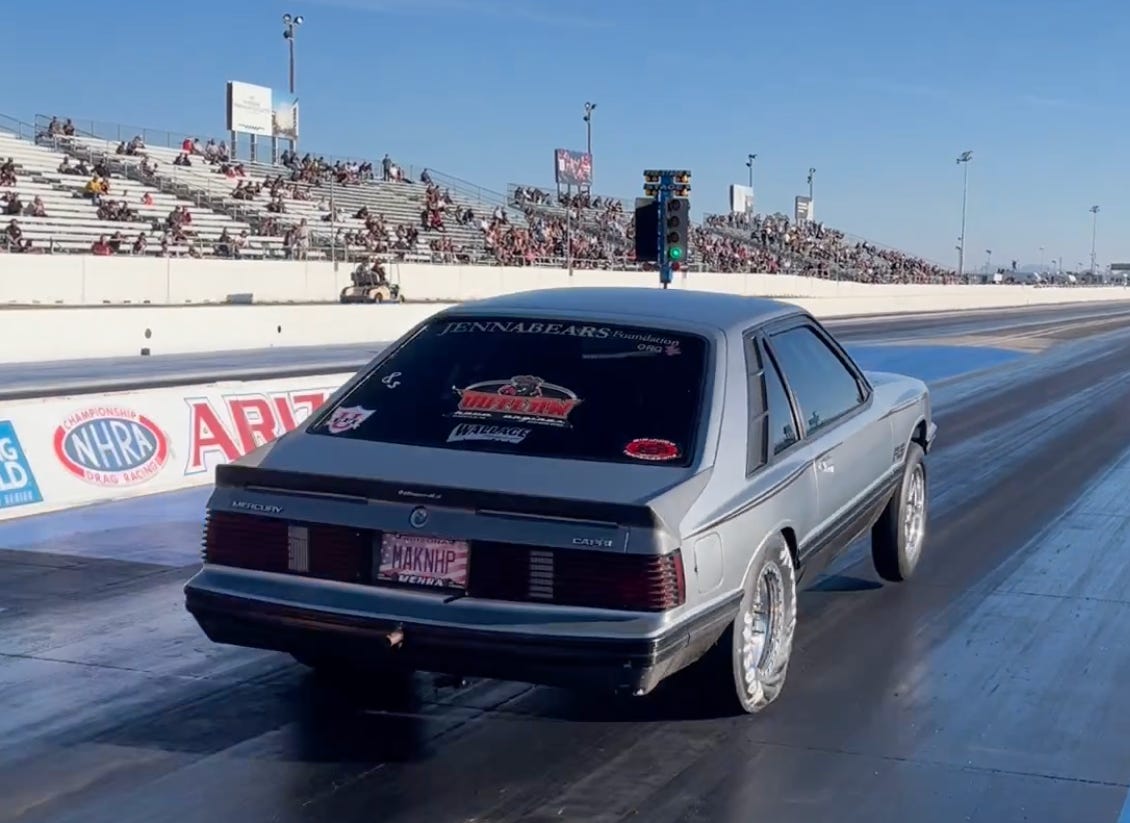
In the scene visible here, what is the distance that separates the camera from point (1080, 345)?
3509cm

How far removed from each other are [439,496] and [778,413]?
5.56 ft

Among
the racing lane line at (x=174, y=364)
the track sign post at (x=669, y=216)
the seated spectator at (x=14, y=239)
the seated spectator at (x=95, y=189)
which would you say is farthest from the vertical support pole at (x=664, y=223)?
the seated spectator at (x=95, y=189)

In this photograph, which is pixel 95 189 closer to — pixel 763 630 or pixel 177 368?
pixel 177 368

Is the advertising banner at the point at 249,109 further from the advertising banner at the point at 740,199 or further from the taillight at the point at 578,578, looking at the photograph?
the taillight at the point at 578,578

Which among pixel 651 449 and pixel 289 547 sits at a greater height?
pixel 651 449

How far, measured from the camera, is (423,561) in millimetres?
4664

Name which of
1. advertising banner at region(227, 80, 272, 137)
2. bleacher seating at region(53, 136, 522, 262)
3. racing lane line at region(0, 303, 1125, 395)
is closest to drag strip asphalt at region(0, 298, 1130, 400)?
racing lane line at region(0, 303, 1125, 395)

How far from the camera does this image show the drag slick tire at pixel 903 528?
776 cm

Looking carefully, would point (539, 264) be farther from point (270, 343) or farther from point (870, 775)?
point (870, 775)

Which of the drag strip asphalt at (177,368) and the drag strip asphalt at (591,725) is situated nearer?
the drag strip asphalt at (591,725)

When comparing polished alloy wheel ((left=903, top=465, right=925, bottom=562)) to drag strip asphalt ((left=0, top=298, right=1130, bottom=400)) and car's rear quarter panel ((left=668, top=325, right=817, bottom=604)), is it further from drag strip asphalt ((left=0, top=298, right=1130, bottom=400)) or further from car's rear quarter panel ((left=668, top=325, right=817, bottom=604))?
drag strip asphalt ((left=0, top=298, right=1130, bottom=400))

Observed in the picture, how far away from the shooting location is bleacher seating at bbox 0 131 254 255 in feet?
114

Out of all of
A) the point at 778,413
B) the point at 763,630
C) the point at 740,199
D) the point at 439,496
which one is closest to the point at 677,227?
the point at 778,413

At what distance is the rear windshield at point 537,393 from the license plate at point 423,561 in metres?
0.47
